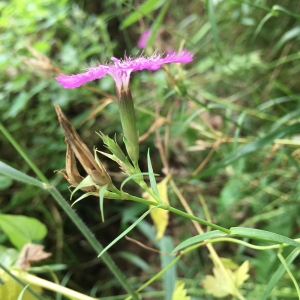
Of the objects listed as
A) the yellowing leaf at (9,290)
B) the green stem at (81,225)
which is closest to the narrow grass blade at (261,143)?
the green stem at (81,225)

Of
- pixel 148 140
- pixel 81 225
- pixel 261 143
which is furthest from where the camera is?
pixel 148 140

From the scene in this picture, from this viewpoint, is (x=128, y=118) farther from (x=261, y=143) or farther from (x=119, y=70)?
(x=261, y=143)

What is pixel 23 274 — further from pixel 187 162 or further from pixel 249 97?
pixel 249 97

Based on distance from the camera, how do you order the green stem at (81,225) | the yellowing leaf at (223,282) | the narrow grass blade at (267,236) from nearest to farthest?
the narrow grass blade at (267,236), the green stem at (81,225), the yellowing leaf at (223,282)

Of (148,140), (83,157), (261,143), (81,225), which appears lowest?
(148,140)

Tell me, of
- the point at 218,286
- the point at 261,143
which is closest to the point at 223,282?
the point at 218,286

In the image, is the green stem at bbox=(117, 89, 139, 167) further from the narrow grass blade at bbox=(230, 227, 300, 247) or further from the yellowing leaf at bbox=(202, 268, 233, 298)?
the yellowing leaf at bbox=(202, 268, 233, 298)

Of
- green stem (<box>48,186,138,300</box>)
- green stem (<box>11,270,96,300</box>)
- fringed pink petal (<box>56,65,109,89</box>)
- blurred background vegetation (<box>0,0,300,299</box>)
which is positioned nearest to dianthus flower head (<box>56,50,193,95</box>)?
fringed pink petal (<box>56,65,109,89</box>)

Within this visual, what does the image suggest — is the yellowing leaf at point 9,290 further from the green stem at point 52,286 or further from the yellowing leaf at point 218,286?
the yellowing leaf at point 218,286


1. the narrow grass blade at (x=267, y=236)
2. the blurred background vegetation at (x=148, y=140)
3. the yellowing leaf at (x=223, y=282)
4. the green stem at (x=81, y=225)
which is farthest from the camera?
the blurred background vegetation at (x=148, y=140)

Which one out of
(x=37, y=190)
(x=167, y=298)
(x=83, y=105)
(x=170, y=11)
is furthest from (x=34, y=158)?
(x=170, y=11)

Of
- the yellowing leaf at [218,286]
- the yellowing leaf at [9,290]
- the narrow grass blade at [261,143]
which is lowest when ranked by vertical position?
the yellowing leaf at [218,286]
